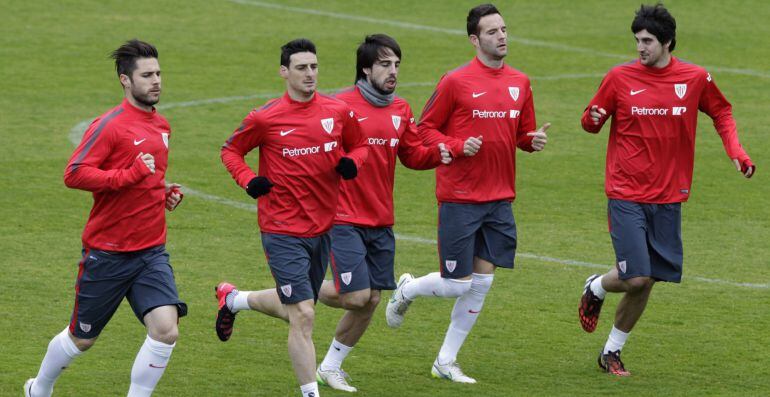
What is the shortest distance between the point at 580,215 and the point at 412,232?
80.8 inches

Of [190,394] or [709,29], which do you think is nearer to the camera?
[190,394]

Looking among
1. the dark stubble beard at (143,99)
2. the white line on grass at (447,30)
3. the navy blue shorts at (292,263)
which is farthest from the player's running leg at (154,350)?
the white line on grass at (447,30)

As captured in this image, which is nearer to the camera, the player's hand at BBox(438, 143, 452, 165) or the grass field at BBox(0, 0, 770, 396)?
the player's hand at BBox(438, 143, 452, 165)

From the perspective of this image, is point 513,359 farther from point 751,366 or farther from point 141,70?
point 141,70

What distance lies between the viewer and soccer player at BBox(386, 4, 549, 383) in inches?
411

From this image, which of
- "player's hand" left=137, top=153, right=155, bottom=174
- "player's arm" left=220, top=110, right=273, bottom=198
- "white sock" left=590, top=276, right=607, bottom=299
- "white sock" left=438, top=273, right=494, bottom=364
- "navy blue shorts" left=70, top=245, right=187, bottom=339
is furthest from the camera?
"white sock" left=590, top=276, right=607, bottom=299

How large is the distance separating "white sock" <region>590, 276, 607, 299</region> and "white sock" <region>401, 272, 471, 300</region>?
3.52 ft

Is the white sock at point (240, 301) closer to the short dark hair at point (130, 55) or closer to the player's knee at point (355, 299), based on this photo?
the player's knee at point (355, 299)

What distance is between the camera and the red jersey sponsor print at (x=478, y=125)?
10.4 metres

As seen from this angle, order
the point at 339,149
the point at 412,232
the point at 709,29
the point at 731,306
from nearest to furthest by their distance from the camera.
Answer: the point at 339,149, the point at 731,306, the point at 412,232, the point at 709,29

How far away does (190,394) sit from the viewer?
981 centimetres

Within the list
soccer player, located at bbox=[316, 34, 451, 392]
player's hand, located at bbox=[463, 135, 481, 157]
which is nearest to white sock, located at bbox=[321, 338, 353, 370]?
soccer player, located at bbox=[316, 34, 451, 392]

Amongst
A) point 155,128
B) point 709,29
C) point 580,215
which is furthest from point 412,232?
point 709,29

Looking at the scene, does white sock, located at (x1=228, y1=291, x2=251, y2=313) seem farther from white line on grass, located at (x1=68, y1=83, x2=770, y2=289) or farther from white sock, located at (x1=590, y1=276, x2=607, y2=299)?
white line on grass, located at (x1=68, y1=83, x2=770, y2=289)
